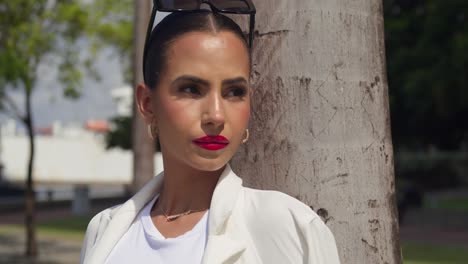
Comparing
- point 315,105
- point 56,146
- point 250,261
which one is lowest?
point 56,146

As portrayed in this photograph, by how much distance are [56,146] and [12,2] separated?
41.7 m

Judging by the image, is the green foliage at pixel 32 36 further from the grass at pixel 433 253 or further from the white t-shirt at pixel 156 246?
the white t-shirt at pixel 156 246

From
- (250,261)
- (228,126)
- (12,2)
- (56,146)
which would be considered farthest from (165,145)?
(56,146)

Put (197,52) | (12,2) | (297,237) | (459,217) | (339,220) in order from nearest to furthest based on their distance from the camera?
(297,237) < (197,52) < (339,220) < (12,2) < (459,217)

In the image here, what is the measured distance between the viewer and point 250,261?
212cm

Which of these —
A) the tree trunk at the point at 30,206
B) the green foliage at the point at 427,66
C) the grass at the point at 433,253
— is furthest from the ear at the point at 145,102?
the green foliage at the point at 427,66

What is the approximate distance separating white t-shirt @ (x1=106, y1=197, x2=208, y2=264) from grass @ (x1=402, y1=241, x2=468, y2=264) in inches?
504

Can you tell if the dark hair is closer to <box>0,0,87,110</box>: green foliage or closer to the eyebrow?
the eyebrow

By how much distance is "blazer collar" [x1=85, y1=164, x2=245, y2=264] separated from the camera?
212cm

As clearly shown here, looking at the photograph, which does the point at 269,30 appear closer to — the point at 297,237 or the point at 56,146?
the point at 297,237

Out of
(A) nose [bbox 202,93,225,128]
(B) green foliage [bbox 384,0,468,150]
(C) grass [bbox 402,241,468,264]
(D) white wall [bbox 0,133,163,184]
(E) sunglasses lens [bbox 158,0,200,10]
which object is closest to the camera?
(A) nose [bbox 202,93,225,128]

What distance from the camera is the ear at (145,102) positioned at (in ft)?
7.80

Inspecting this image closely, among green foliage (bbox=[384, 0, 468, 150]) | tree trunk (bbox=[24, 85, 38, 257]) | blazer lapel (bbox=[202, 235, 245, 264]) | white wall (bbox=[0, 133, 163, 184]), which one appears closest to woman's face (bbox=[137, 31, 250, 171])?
blazer lapel (bbox=[202, 235, 245, 264])

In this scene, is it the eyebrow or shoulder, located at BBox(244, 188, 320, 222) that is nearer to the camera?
shoulder, located at BBox(244, 188, 320, 222)
